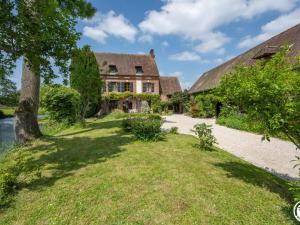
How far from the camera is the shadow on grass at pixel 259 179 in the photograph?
4.89 meters

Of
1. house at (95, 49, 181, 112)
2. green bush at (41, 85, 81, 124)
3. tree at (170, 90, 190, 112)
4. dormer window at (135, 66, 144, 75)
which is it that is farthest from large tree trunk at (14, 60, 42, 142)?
dormer window at (135, 66, 144, 75)

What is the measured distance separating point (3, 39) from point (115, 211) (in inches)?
232

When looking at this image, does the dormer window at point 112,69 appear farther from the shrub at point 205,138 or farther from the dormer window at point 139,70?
the shrub at point 205,138

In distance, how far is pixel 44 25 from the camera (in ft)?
20.7

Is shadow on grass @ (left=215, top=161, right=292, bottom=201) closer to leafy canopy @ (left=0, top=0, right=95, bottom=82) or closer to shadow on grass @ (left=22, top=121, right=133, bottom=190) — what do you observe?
shadow on grass @ (left=22, top=121, right=133, bottom=190)

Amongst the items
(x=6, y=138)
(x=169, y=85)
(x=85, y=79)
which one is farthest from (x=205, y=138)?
(x=169, y=85)

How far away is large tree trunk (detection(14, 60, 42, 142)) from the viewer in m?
10.3

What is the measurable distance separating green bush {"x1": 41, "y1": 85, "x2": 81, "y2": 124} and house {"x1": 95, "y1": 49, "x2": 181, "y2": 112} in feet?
50.1

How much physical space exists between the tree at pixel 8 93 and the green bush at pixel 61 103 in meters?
2.29

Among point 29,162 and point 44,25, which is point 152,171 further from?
point 44,25

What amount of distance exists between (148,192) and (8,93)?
20.8 m

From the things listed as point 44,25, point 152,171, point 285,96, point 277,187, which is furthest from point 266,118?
point 44,25

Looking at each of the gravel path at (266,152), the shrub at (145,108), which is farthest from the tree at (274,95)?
the shrub at (145,108)

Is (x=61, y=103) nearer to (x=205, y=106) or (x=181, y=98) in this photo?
(x=205, y=106)
